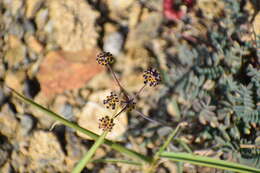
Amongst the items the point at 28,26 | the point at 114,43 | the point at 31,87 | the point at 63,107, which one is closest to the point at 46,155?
the point at 63,107

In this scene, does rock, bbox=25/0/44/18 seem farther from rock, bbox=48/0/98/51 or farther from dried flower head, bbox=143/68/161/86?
dried flower head, bbox=143/68/161/86

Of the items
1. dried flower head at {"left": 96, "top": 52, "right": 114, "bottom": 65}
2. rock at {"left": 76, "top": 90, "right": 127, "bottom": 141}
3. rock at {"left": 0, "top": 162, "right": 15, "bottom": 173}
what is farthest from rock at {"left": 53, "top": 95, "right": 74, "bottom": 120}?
dried flower head at {"left": 96, "top": 52, "right": 114, "bottom": 65}

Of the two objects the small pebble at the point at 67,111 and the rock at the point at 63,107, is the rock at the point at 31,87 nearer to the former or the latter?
the rock at the point at 63,107

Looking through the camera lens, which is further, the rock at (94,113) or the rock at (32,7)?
the rock at (32,7)

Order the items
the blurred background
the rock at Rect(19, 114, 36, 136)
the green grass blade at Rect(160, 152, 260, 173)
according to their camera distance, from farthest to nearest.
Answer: the rock at Rect(19, 114, 36, 136)
the blurred background
the green grass blade at Rect(160, 152, 260, 173)

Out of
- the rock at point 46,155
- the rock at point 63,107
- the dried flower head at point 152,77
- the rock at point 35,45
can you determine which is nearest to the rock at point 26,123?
the rock at point 46,155

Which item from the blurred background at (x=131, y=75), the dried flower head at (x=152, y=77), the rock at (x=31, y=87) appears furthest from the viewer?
the rock at (x=31, y=87)

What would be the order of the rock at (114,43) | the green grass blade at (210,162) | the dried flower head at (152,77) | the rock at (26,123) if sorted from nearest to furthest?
the green grass blade at (210,162), the dried flower head at (152,77), the rock at (26,123), the rock at (114,43)

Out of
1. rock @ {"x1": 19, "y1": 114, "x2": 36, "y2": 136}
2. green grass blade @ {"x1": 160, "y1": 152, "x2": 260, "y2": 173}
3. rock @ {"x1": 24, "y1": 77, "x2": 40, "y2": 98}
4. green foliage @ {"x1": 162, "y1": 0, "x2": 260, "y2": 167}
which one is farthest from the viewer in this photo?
rock @ {"x1": 24, "y1": 77, "x2": 40, "y2": 98}
